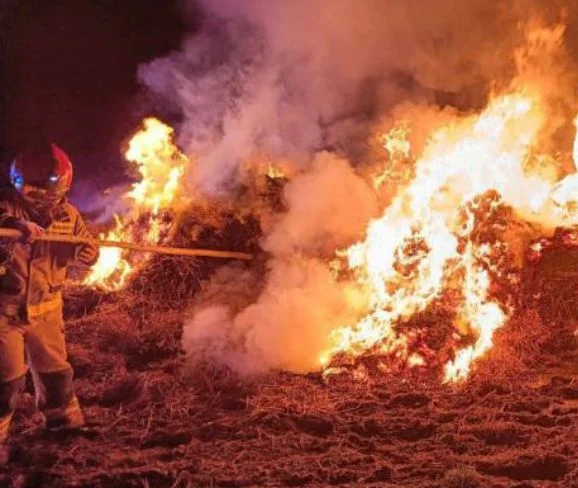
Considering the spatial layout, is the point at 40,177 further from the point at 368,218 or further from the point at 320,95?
the point at 320,95

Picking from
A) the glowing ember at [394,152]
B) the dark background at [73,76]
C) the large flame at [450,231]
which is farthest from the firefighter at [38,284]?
the dark background at [73,76]

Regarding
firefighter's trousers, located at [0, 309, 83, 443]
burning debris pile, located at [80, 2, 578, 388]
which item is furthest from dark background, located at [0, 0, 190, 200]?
firefighter's trousers, located at [0, 309, 83, 443]

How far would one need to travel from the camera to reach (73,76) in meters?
17.0

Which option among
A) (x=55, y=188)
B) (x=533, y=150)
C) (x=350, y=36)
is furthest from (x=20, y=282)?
(x=533, y=150)

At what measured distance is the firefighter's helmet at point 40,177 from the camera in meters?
5.08

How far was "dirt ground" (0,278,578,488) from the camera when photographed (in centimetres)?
444

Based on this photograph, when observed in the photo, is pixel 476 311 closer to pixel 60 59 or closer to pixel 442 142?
pixel 442 142

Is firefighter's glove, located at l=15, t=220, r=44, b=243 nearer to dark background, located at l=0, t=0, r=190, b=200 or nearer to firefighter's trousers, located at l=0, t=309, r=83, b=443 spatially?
firefighter's trousers, located at l=0, t=309, r=83, b=443

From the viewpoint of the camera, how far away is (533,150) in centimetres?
883

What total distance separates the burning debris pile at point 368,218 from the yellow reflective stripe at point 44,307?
5.83 ft

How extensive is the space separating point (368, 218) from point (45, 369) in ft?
12.5

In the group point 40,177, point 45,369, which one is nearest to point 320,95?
point 40,177

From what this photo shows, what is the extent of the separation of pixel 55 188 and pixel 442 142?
457 centimetres

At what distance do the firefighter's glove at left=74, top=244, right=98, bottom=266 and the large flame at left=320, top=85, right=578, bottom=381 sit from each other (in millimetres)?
2566
